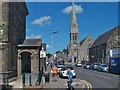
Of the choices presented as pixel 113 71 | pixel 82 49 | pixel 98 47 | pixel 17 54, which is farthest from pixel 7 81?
pixel 82 49

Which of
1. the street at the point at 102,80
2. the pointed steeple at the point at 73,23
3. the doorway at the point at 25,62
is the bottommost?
the street at the point at 102,80

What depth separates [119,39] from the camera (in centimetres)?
9931

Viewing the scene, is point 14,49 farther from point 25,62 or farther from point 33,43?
point 25,62

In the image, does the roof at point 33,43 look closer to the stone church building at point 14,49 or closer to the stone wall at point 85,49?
the stone church building at point 14,49

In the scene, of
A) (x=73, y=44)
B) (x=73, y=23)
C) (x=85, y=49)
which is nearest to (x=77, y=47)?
(x=73, y=44)

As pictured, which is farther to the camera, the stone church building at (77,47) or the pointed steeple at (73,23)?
the pointed steeple at (73,23)

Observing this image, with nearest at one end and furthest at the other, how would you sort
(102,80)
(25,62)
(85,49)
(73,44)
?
1. (102,80)
2. (25,62)
3. (85,49)
4. (73,44)

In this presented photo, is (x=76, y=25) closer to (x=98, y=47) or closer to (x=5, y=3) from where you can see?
(x=98, y=47)

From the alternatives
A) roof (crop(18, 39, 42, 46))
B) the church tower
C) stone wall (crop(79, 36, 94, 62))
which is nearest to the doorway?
roof (crop(18, 39, 42, 46))

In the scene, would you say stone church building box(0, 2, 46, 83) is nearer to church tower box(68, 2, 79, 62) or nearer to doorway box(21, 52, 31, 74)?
doorway box(21, 52, 31, 74)

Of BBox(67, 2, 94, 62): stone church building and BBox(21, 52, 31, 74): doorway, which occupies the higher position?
BBox(67, 2, 94, 62): stone church building

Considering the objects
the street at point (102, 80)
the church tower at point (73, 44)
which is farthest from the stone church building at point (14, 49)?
the church tower at point (73, 44)

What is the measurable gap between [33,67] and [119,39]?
219 feet

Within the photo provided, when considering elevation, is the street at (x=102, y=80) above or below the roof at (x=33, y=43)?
below
